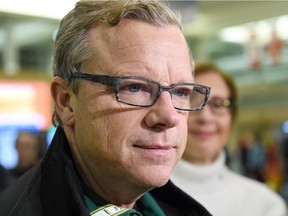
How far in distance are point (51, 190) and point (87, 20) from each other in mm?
424

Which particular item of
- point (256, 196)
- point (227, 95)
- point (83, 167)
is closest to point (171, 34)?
point (83, 167)

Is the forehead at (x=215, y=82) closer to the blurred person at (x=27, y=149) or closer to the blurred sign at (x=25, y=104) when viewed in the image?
the blurred person at (x=27, y=149)

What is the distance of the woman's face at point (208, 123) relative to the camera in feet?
7.63

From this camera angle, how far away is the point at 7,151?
17.5ft

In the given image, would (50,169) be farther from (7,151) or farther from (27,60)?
(27,60)

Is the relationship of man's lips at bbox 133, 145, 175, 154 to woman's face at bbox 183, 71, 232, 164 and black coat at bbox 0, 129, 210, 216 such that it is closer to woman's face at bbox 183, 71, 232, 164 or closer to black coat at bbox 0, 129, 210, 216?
black coat at bbox 0, 129, 210, 216

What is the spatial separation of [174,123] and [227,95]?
1217 mm

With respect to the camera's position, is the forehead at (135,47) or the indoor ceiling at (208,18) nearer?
the forehead at (135,47)

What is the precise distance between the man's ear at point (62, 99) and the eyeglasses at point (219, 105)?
3.66 ft

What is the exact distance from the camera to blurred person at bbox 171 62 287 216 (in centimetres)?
232

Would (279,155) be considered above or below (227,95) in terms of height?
below

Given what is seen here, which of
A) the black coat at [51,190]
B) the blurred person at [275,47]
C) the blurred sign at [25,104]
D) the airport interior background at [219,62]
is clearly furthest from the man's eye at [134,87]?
the blurred person at [275,47]

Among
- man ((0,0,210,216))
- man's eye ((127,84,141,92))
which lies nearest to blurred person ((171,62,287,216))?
man ((0,0,210,216))

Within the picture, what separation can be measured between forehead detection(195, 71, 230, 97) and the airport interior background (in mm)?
1884
